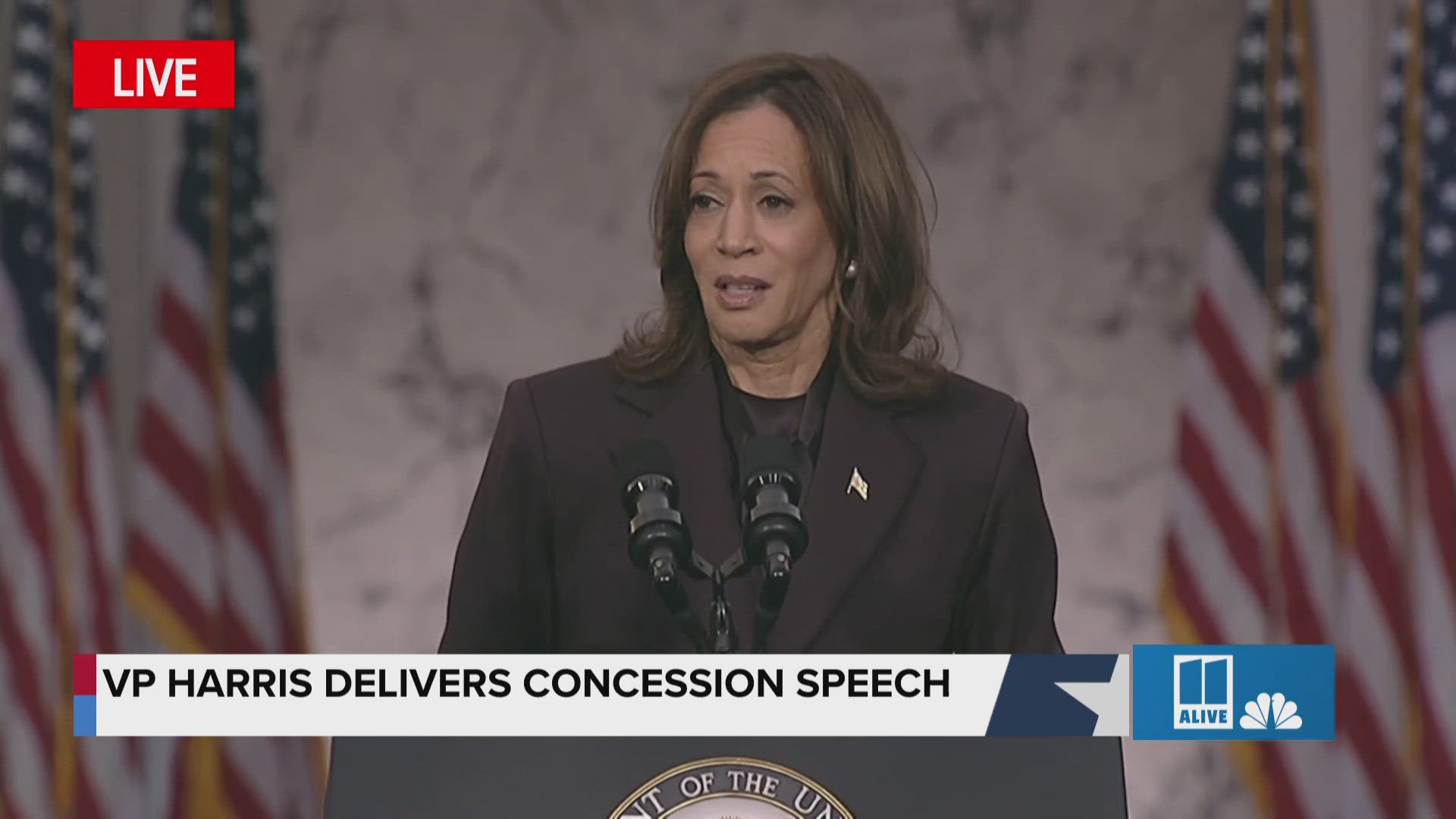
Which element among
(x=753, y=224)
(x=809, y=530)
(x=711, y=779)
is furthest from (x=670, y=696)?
(x=753, y=224)

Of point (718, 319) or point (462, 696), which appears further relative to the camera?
point (718, 319)

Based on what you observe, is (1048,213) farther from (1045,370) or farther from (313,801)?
(313,801)

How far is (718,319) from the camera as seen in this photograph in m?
2.08

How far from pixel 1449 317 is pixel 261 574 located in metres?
2.80

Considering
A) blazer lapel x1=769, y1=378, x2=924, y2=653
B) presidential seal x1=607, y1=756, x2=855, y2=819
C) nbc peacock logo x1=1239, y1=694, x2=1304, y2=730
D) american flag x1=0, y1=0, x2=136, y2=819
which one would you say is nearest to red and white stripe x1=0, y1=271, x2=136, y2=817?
american flag x1=0, y1=0, x2=136, y2=819

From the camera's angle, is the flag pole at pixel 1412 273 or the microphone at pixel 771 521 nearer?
the microphone at pixel 771 521

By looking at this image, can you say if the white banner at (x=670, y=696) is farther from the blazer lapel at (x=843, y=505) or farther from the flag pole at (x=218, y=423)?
the flag pole at (x=218, y=423)

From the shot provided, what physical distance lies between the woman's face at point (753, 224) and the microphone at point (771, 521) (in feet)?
1.33

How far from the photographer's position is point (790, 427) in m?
2.15

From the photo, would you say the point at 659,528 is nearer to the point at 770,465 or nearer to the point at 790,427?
the point at 770,465

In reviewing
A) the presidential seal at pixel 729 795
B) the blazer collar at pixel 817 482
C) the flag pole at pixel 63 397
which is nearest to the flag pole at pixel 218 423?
the flag pole at pixel 63 397

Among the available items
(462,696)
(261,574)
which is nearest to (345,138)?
(261,574)

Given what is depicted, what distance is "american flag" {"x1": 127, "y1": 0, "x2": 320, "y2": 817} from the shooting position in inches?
174

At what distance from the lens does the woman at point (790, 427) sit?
1988mm
